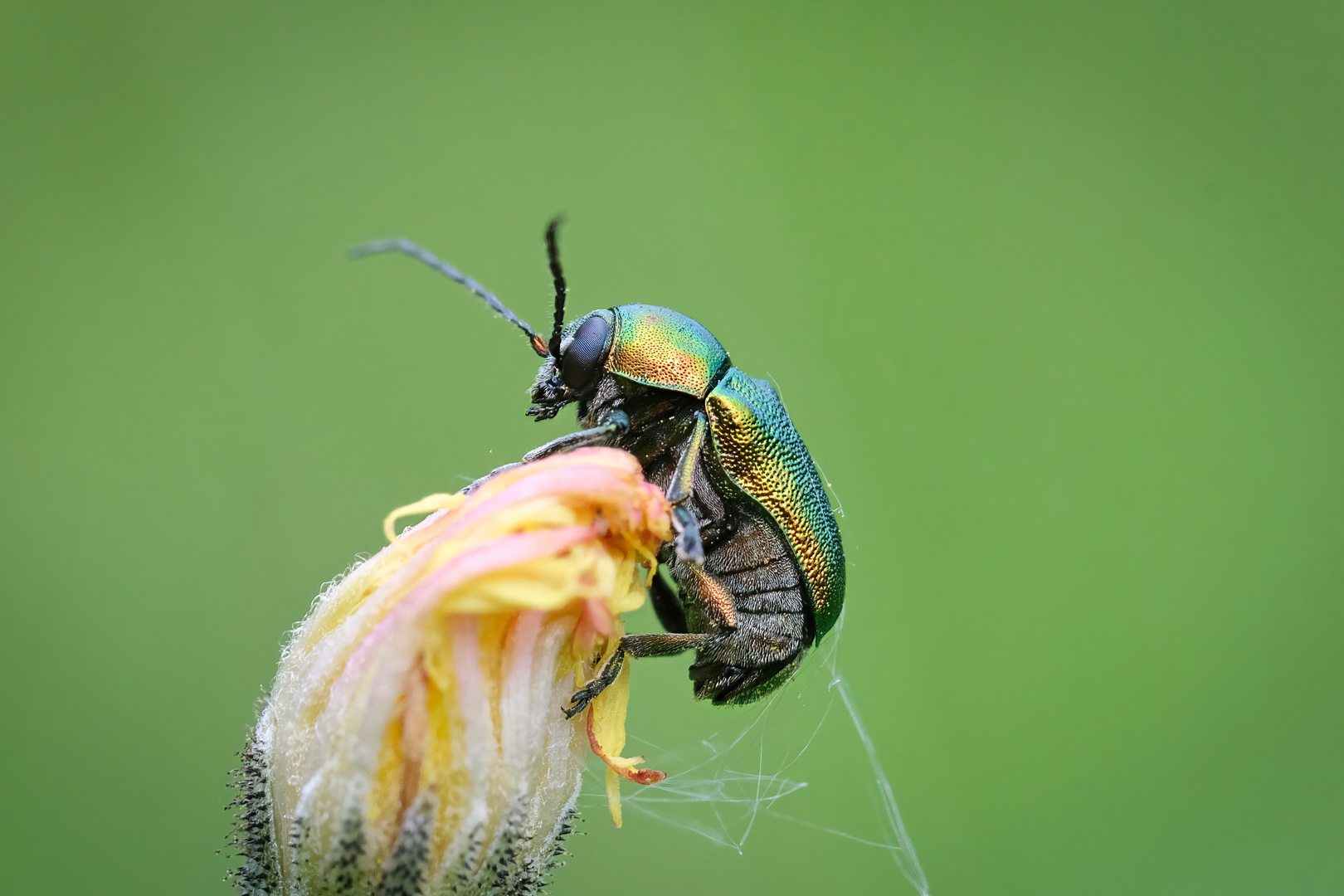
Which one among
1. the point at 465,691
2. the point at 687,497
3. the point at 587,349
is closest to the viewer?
the point at 465,691

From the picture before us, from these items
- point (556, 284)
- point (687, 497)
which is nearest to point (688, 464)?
point (687, 497)

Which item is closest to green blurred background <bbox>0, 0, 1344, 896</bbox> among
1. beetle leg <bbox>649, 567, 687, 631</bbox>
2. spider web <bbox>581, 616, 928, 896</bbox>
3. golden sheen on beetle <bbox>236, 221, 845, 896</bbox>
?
spider web <bbox>581, 616, 928, 896</bbox>

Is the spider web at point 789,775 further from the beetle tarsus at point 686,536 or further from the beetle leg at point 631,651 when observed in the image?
the beetle tarsus at point 686,536

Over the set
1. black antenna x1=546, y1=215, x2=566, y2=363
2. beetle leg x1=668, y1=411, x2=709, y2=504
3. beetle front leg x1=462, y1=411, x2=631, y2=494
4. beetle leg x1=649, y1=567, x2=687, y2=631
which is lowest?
beetle leg x1=649, y1=567, x2=687, y2=631

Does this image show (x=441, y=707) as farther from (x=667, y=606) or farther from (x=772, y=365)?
(x=772, y=365)

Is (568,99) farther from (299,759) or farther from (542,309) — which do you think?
(299,759)

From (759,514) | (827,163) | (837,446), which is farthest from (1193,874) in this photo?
(827,163)

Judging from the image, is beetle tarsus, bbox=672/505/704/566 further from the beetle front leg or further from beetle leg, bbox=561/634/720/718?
the beetle front leg
